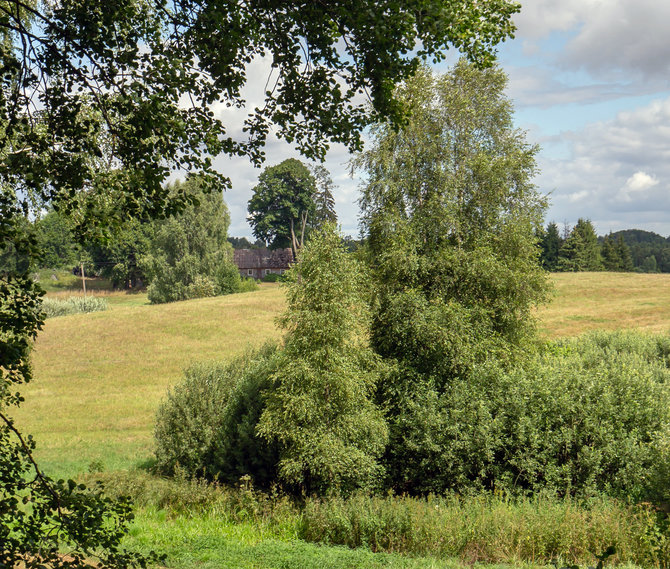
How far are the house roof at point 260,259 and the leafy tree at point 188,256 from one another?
3464cm

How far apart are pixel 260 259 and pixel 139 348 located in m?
67.6

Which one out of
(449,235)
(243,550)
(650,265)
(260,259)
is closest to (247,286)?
(260,259)

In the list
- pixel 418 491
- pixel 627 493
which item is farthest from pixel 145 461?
pixel 627 493

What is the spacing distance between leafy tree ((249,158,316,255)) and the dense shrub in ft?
211

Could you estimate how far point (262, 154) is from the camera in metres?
8.62

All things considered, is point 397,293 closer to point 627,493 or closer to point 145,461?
point 627,493

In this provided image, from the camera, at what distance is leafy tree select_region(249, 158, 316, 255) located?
8419 cm

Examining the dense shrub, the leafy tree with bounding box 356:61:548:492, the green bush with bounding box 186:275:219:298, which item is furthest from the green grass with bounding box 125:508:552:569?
the green bush with bounding box 186:275:219:298

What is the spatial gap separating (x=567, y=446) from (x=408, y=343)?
622cm

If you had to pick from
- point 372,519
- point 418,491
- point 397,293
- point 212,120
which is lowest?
point 418,491

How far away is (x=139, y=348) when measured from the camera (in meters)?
44.5

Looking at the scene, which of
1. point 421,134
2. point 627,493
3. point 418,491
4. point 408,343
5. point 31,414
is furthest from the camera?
point 31,414

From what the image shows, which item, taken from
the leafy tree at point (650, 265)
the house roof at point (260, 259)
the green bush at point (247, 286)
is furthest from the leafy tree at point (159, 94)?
the leafy tree at point (650, 265)

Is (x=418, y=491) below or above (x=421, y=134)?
below
